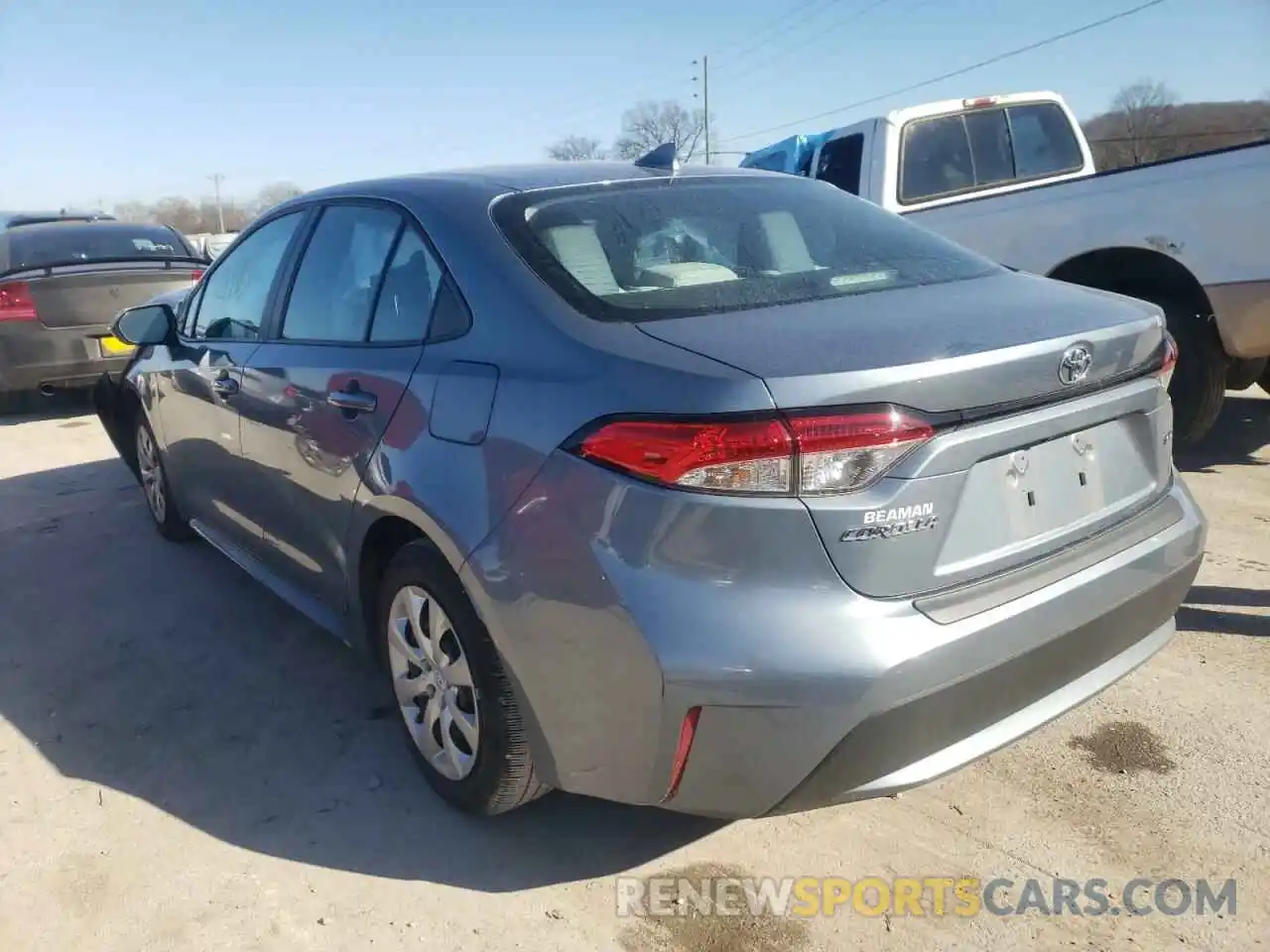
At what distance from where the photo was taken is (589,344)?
Result: 222cm

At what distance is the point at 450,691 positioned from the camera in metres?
2.66


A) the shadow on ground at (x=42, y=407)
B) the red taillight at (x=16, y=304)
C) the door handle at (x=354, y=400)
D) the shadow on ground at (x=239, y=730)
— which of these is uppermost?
the door handle at (x=354, y=400)

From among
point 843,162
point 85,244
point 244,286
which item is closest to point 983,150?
point 843,162

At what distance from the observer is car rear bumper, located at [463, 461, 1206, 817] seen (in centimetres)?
197

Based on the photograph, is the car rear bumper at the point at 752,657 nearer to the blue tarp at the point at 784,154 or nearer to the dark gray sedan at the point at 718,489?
the dark gray sedan at the point at 718,489

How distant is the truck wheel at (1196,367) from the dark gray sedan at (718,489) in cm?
267

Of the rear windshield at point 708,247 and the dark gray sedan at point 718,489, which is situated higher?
the rear windshield at point 708,247

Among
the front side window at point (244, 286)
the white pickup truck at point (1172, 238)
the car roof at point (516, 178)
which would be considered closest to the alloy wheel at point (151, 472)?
the front side window at point (244, 286)

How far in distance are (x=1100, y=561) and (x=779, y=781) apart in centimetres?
91

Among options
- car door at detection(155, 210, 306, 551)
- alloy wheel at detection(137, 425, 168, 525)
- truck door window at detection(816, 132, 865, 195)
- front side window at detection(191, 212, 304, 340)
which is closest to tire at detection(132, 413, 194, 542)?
alloy wheel at detection(137, 425, 168, 525)

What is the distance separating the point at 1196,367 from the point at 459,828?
4.19m

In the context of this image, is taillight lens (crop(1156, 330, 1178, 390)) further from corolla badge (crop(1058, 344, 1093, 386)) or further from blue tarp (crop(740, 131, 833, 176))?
blue tarp (crop(740, 131, 833, 176))

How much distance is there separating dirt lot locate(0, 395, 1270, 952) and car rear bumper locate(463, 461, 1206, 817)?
1.32 feet

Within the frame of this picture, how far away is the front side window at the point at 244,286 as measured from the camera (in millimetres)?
3676
